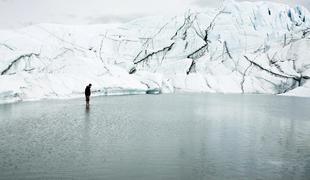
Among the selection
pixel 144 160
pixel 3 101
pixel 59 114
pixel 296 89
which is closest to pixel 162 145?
pixel 144 160

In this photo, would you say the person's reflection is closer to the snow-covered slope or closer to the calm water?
the calm water

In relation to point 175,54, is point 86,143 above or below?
below

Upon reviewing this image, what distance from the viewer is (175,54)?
43.2 m

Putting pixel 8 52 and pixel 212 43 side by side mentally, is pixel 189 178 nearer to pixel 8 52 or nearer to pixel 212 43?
pixel 8 52

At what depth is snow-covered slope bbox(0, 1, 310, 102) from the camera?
1171 inches

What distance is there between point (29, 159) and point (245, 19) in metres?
44.7

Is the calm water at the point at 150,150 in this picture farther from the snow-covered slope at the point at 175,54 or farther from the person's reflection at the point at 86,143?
the snow-covered slope at the point at 175,54

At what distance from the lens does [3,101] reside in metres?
20.2

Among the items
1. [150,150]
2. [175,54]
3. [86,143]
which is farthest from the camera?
[175,54]

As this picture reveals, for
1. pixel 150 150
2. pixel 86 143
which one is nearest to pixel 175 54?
pixel 86 143

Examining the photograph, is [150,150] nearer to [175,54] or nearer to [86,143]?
[86,143]

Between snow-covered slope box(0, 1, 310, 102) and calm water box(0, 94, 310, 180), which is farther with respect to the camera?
snow-covered slope box(0, 1, 310, 102)

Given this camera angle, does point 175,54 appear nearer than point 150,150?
No

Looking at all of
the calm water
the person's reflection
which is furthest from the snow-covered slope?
the calm water
